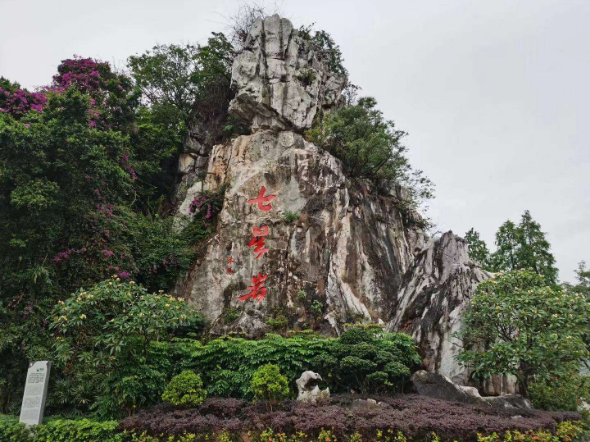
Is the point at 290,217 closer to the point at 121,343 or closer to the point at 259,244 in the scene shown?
the point at 259,244

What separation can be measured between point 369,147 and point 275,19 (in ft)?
18.8

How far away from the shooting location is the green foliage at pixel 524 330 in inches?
241

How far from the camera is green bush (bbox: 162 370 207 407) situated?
5.93 meters

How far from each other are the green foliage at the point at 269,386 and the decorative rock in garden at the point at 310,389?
1.02ft

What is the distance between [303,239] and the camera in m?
10.3

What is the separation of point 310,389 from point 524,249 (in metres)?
12.1

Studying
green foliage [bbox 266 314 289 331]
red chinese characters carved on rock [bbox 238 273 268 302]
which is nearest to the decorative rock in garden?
green foliage [bbox 266 314 289 331]

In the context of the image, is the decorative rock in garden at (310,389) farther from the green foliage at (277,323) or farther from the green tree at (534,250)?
the green tree at (534,250)

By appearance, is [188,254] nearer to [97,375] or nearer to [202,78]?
[97,375]

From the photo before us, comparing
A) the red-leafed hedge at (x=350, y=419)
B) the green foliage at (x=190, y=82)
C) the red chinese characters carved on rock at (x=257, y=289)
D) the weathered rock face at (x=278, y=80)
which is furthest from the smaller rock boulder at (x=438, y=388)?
the green foliage at (x=190, y=82)

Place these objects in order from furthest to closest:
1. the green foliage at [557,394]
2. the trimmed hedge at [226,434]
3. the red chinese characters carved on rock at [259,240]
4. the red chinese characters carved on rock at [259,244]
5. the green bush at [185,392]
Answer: the red chinese characters carved on rock at [259,240]
the red chinese characters carved on rock at [259,244]
the green foliage at [557,394]
the green bush at [185,392]
the trimmed hedge at [226,434]

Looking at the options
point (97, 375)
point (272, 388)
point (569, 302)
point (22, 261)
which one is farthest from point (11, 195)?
point (569, 302)

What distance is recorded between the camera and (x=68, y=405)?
6984 millimetres

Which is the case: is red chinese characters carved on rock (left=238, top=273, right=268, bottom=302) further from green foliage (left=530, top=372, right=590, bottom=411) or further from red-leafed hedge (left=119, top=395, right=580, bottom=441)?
green foliage (left=530, top=372, right=590, bottom=411)
